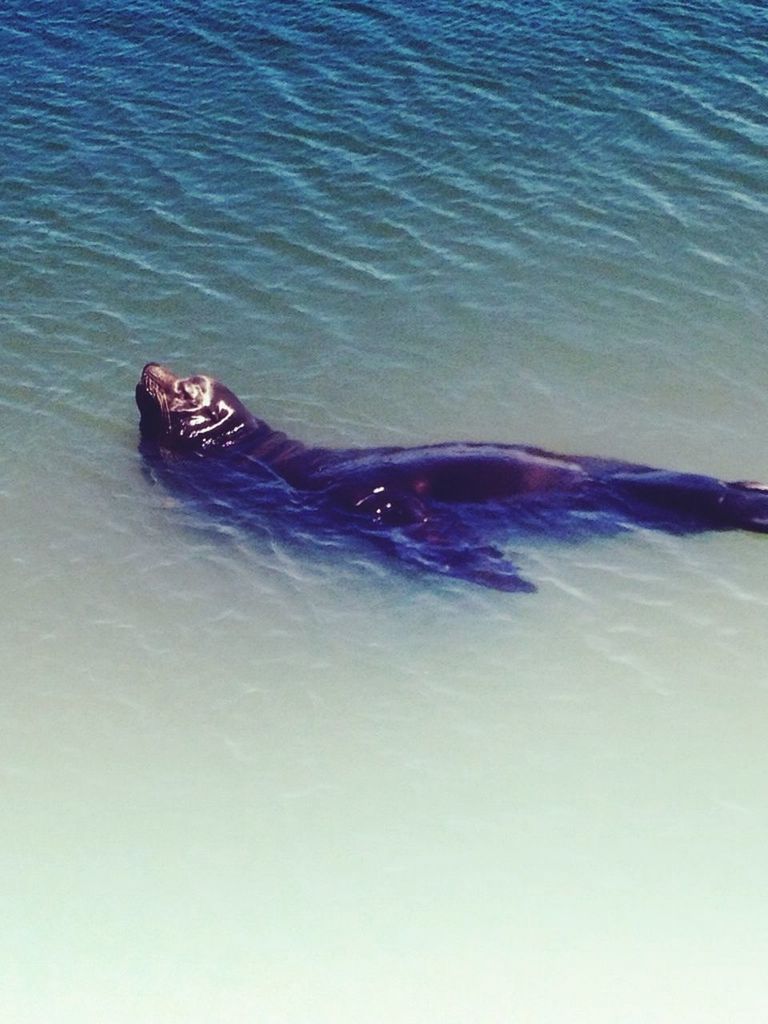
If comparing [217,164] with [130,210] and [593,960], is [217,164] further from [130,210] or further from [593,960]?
[593,960]

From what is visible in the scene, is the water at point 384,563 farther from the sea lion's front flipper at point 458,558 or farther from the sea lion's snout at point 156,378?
the sea lion's snout at point 156,378

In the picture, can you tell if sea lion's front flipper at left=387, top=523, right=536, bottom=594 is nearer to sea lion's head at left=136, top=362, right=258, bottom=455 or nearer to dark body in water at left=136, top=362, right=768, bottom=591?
dark body in water at left=136, top=362, right=768, bottom=591

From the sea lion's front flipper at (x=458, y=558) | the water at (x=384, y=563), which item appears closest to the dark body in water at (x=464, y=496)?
the sea lion's front flipper at (x=458, y=558)

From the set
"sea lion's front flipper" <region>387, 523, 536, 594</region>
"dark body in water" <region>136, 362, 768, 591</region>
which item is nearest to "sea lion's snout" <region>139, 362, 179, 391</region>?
"dark body in water" <region>136, 362, 768, 591</region>

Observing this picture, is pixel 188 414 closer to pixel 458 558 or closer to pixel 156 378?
pixel 156 378

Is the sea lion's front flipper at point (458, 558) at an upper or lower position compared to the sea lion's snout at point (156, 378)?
lower

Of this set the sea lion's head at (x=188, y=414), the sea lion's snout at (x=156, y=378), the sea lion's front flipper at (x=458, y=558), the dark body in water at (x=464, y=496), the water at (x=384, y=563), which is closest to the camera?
the water at (x=384, y=563)
